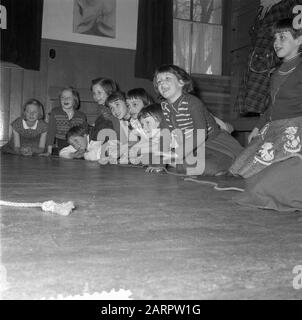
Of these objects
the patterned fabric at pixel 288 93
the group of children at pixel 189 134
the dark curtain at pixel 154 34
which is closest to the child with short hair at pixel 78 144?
the group of children at pixel 189 134

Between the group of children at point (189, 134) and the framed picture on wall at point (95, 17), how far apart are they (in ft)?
2.98

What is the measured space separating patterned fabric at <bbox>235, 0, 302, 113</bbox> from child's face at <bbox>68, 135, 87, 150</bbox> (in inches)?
48.9

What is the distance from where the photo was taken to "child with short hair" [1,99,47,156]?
3.31 metres

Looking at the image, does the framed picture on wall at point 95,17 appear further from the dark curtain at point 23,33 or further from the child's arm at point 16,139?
the child's arm at point 16,139

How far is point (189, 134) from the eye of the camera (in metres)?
1.97

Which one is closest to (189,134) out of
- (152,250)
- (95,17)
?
(152,250)

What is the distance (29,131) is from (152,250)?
117 inches

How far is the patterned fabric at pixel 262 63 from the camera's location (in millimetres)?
2721

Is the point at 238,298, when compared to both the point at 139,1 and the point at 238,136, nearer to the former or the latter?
the point at 238,136

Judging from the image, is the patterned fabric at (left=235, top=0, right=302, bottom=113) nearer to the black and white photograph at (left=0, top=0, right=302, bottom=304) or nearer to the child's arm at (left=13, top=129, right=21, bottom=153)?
the black and white photograph at (left=0, top=0, right=302, bottom=304)

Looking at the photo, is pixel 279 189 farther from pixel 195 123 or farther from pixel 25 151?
pixel 25 151

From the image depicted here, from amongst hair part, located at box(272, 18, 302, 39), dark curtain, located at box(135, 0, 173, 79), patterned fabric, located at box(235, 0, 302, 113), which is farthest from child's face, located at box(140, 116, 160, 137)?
dark curtain, located at box(135, 0, 173, 79)

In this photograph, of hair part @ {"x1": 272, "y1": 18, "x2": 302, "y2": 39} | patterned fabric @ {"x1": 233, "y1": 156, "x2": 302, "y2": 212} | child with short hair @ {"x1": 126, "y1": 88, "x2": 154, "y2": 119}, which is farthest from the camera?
child with short hair @ {"x1": 126, "y1": 88, "x2": 154, "y2": 119}

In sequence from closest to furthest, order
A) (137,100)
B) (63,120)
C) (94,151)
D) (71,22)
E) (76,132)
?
(137,100), (94,151), (76,132), (63,120), (71,22)
